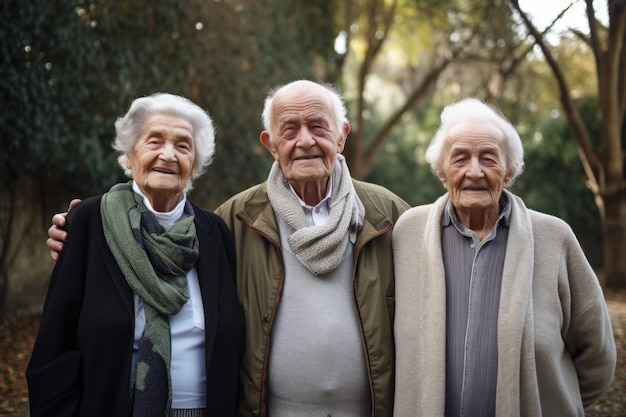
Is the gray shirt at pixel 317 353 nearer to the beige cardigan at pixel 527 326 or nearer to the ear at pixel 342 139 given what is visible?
the beige cardigan at pixel 527 326

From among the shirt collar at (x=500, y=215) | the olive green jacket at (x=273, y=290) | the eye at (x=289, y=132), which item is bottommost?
the olive green jacket at (x=273, y=290)

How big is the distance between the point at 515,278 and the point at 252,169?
7.24 m

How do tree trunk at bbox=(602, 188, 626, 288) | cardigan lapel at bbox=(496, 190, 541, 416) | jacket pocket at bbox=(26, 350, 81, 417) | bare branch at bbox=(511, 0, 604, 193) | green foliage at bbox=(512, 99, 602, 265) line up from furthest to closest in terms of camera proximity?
green foliage at bbox=(512, 99, 602, 265), tree trunk at bbox=(602, 188, 626, 288), bare branch at bbox=(511, 0, 604, 193), cardigan lapel at bbox=(496, 190, 541, 416), jacket pocket at bbox=(26, 350, 81, 417)

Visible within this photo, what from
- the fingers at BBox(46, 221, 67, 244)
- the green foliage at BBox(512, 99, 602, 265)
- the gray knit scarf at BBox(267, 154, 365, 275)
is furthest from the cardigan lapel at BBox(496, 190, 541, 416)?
the green foliage at BBox(512, 99, 602, 265)

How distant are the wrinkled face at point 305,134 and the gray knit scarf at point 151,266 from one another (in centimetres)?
64

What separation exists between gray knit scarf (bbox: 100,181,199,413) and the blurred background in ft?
14.7

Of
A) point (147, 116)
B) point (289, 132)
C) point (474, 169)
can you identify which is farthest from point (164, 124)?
point (474, 169)

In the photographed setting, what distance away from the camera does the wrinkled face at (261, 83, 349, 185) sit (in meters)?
2.86

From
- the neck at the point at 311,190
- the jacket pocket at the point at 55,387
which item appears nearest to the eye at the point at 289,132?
the neck at the point at 311,190

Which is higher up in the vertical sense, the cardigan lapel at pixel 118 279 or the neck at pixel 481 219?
the neck at pixel 481 219

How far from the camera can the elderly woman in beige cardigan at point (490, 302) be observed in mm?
→ 2443

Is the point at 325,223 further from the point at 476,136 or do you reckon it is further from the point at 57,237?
the point at 57,237

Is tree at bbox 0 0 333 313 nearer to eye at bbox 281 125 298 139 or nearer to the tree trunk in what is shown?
eye at bbox 281 125 298 139

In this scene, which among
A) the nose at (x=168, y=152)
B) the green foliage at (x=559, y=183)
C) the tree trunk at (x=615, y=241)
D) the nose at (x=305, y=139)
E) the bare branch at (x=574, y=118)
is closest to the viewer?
the nose at (x=168, y=152)
